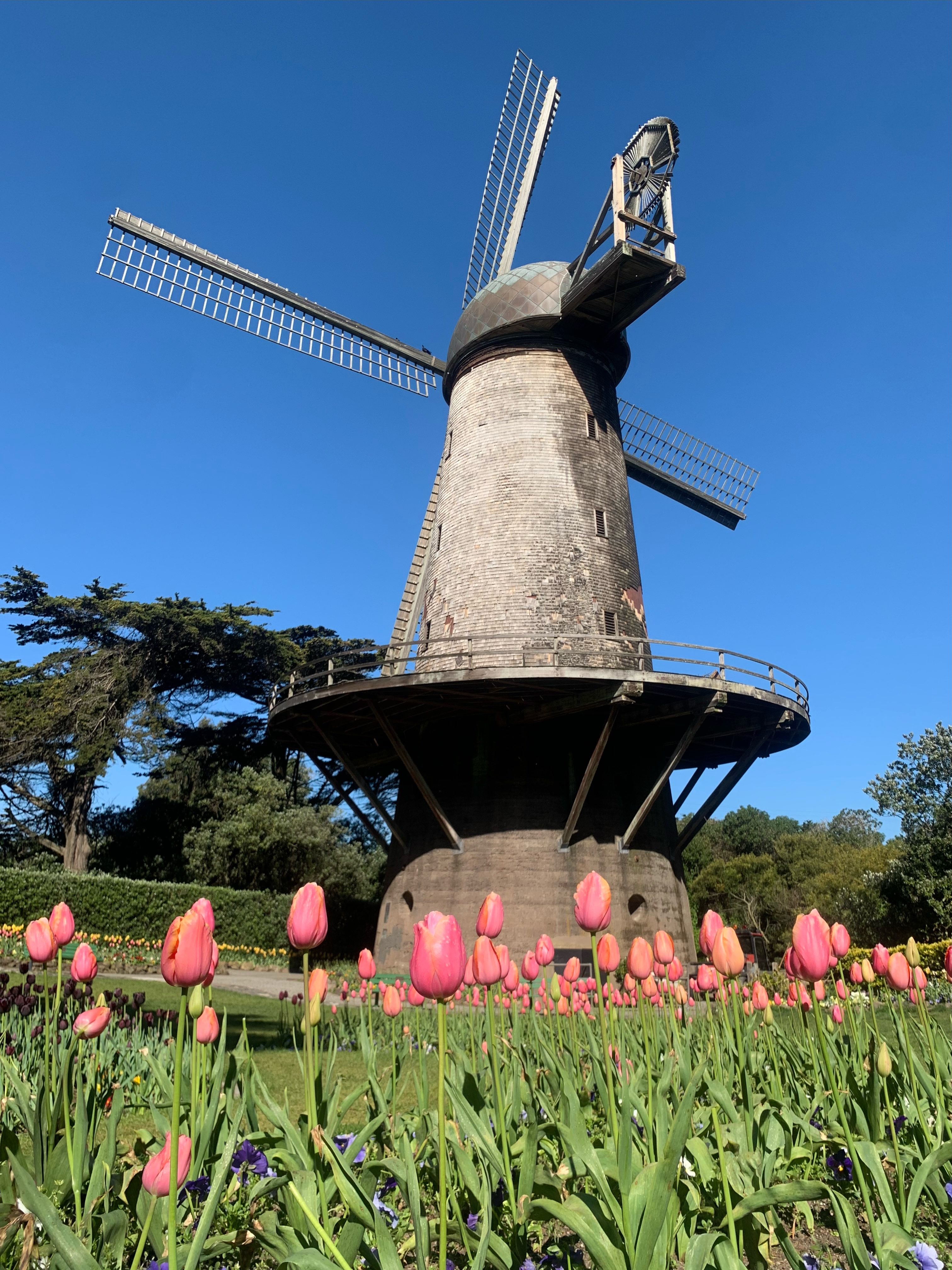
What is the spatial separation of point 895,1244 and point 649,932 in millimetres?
11432

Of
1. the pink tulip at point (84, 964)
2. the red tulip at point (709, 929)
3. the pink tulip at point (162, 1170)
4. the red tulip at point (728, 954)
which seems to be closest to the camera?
the pink tulip at point (162, 1170)

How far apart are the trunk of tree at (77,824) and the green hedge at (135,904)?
235cm

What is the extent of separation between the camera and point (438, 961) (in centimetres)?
194

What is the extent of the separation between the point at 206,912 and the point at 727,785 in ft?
43.4

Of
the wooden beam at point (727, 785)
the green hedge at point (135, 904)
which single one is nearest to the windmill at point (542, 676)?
the wooden beam at point (727, 785)

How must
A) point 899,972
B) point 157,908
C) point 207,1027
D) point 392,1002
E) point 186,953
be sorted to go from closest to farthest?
point 186,953 → point 207,1027 → point 899,972 → point 392,1002 → point 157,908

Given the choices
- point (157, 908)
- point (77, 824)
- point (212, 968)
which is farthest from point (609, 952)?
point (77, 824)

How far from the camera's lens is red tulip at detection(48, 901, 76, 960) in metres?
2.95

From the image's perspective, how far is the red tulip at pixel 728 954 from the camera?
2871mm

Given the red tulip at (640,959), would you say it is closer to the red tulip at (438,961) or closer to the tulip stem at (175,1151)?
the red tulip at (438,961)

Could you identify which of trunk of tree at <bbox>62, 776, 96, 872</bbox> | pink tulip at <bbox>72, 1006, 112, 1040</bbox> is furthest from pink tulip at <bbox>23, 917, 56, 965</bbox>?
trunk of tree at <bbox>62, 776, 96, 872</bbox>

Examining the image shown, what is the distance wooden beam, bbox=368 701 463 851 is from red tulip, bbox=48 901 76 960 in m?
9.48

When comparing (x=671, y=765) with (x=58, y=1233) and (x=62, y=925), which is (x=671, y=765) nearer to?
(x=62, y=925)

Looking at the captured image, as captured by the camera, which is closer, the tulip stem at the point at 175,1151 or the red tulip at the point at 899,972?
the tulip stem at the point at 175,1151
